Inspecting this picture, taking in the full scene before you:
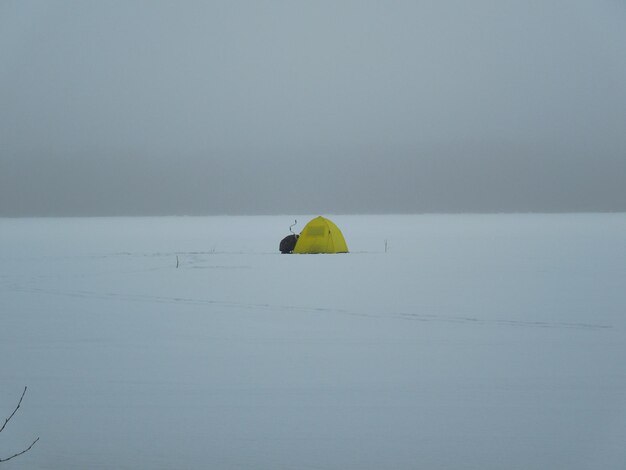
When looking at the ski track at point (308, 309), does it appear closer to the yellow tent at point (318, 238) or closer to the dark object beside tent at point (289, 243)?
the yellow tent at point (318, 238)

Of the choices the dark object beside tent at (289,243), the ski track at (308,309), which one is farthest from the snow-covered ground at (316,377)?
the dark object beside tent at (289,243)

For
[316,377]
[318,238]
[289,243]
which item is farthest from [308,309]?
[289,243]

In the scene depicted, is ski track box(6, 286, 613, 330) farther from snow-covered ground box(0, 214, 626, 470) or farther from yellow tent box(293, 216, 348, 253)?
yellow tent box(293, 216, 348, 253)

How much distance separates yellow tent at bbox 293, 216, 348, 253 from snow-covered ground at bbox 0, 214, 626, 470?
8.56 metres

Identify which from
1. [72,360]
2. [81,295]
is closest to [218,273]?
[81,295]

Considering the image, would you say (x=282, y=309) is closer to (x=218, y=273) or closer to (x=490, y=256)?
(x=218, y=273)

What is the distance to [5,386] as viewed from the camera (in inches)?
275

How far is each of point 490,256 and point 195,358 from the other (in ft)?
66.3

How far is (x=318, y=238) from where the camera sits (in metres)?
24.4

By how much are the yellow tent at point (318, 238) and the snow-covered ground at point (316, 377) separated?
28.1ft

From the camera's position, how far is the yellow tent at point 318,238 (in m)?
24.3

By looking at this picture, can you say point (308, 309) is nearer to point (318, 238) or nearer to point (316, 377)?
point (316, 377)

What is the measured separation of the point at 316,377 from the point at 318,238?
17.0 m

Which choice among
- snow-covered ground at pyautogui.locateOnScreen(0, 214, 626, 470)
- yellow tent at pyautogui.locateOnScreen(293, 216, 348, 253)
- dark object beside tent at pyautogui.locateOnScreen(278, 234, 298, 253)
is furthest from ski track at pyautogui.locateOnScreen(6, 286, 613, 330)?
dark object beside tent at pyautogui.locateOnScreen(278, 234, 298, 253)
